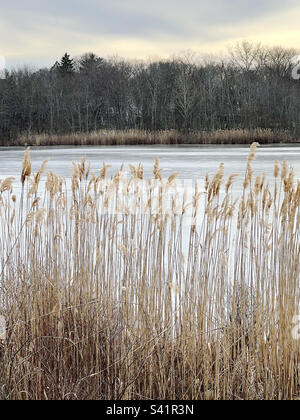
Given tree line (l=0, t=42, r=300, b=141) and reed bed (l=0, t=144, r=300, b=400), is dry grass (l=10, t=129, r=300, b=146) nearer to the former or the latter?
tree line (l=0, t=42, r=300, b=141)

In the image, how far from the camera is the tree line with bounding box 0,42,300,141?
28469mm

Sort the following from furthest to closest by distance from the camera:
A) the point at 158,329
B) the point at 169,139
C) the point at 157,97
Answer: the point at 157,97 → the point at 169,139 → the point at 158,329

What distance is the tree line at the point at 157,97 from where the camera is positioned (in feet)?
93.4

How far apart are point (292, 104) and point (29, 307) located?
90.2 feet

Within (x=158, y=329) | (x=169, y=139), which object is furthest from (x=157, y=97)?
(x=158, y=329)

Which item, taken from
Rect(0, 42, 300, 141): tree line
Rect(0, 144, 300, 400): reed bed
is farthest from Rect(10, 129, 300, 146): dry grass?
Rect(0, 144, 300, 400): reed bed

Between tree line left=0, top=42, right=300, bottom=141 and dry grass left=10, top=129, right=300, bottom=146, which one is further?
tree line left=0, top=42, right=300, bottom=141

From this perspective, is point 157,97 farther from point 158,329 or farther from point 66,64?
point 158,329

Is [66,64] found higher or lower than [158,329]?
higher

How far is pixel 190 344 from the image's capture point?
93.7 inches

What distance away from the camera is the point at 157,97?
104 feet

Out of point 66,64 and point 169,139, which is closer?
point 169,139
